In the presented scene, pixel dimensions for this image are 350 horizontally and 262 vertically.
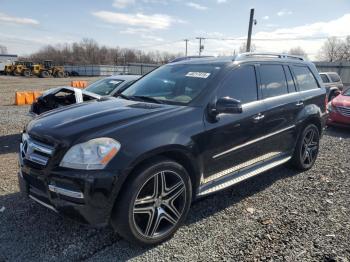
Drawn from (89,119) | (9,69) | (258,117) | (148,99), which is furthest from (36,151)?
(9,69)

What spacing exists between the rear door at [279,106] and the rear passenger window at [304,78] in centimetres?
26

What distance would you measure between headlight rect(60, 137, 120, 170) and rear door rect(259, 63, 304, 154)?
227 centimetres

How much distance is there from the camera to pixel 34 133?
3166 millimetres

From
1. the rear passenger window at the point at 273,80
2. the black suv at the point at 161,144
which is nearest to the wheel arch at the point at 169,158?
the black suv at the point at 161,144

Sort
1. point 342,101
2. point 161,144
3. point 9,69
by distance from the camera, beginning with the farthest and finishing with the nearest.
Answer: point 9,69
point 342,101
point 161,144

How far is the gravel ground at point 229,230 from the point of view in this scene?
3.04m

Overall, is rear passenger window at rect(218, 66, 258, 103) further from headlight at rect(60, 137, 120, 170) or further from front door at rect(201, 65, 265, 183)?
headlight at rect(60, 137, 120, 170)

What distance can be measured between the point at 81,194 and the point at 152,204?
2.37 ft

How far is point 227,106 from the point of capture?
3414 mm

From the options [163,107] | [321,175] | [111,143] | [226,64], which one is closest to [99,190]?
[111,143]

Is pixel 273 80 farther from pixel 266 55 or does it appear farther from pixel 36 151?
pixel 36 151

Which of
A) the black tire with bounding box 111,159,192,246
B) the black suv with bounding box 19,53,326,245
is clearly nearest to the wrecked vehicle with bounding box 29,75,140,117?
the black suv with bounding box 19,53,326,245

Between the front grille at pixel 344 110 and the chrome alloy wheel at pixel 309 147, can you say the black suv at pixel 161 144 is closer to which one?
the chrome alloy wheel at pixel 309 147

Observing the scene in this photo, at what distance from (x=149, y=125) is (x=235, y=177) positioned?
1449 mm
